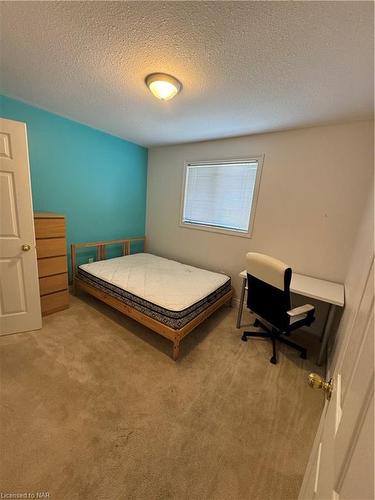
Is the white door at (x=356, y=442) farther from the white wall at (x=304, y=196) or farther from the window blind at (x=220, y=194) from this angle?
the window blind at (x=220, y=194)

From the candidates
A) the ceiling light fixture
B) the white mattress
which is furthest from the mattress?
the ceiling light fixture

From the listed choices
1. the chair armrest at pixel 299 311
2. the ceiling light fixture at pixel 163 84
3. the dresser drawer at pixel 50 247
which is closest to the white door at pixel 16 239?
the dresser drawer at pixel 50 247

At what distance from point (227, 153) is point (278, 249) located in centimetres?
160

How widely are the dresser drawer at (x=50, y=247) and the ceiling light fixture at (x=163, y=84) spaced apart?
1.94 meters

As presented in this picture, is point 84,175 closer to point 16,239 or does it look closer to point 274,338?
point 16,239

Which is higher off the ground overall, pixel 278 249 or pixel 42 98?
pixel 42 98

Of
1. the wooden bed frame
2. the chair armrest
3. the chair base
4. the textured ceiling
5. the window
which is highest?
the textured ceiling

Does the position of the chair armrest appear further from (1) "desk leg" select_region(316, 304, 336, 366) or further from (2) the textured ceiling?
(2) the textured ceiling

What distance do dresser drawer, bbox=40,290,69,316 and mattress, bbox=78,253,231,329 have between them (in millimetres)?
346

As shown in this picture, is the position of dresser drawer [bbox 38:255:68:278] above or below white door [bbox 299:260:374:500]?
below

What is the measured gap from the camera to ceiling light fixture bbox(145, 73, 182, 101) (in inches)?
65.3

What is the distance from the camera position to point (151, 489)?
1120 mm

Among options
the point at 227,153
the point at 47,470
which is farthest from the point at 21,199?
the point at 227,153

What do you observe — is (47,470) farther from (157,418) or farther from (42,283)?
(42,283)
